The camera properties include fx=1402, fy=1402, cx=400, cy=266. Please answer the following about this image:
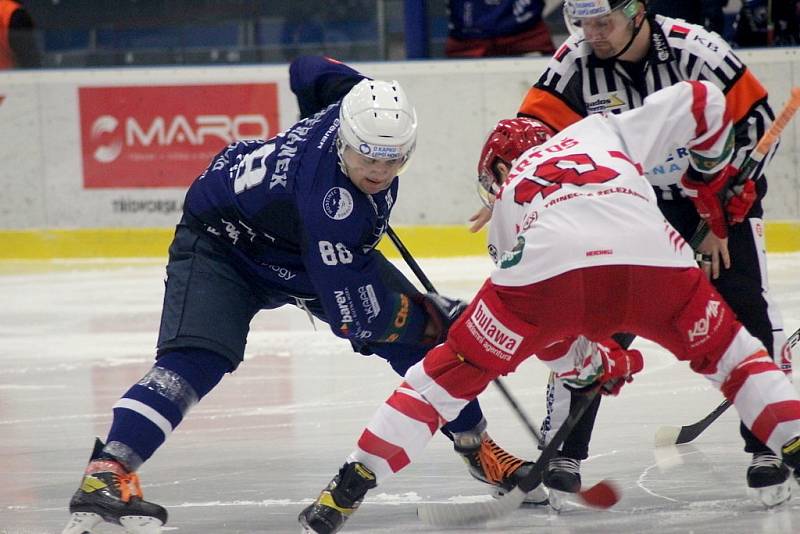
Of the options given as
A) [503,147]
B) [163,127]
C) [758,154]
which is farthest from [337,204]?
[163,127]

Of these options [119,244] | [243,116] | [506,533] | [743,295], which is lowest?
[119,244]

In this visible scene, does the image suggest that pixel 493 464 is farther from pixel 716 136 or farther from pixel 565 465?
pixel 716 136

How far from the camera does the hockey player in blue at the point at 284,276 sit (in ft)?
8.98

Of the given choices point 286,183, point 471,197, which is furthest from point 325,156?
point 471,197

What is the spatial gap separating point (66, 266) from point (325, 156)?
453 centimetres

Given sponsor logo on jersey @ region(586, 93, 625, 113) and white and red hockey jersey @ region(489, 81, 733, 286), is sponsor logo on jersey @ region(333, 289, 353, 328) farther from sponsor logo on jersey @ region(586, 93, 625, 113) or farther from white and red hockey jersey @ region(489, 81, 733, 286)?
sponsor logo on jersey @ region(586, 93, 625, 113)

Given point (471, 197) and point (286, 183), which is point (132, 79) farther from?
point (286, 183)

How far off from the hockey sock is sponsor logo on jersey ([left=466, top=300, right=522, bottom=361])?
0.65 m

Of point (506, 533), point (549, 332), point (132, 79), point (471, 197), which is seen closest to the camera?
point (549, 332)

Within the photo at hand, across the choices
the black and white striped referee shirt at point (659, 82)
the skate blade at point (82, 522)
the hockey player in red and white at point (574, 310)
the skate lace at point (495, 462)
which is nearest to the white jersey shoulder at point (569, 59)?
the black and white striped referee shirt at point (659, 82)

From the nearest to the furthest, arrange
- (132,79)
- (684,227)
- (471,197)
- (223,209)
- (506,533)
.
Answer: (506,533), (223,209), (684,227), (471,197), (132,79)

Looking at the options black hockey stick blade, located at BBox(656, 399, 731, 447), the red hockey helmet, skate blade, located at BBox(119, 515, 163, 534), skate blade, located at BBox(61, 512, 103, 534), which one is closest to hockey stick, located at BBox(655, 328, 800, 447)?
black hockey stick blade, located at BBox(656, 399, 731, 447)

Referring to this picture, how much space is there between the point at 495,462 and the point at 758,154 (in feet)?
2.94

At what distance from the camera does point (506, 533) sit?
9.32 feet
